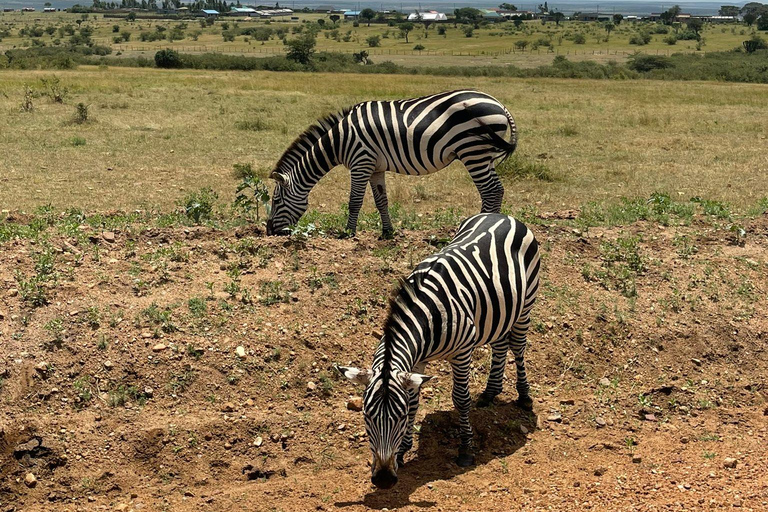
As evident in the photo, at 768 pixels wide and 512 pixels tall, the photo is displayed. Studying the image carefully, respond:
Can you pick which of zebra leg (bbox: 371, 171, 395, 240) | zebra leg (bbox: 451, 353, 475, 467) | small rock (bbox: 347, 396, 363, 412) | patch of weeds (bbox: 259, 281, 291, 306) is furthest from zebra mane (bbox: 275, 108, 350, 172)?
zebra leg (bbox: 451, 353, 475, 467)

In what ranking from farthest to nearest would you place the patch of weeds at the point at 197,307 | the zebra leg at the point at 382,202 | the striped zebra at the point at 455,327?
the zebra leg at the point at 382,202
the patch of weeds at the point at 197,307
the striped zebra at the point at 455,327

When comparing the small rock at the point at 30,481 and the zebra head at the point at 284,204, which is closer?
the small rock at the point at 30,481

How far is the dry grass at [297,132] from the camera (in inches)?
618

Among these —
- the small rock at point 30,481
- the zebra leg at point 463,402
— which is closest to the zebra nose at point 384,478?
the zebra leg at point 463,402

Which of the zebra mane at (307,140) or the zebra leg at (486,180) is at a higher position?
the zebra mane at (307,140)

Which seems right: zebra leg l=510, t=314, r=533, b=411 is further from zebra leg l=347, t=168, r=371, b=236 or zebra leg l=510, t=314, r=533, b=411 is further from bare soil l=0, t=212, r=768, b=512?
zebra leg l=347, t=168, r=371, b=236

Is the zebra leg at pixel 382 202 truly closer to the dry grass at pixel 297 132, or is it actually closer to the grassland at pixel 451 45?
the dry grass at pixel 297 132

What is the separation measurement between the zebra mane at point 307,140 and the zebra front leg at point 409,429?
6.01m

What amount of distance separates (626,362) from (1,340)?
21.5ft

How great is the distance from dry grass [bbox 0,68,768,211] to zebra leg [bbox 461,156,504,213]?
3328 mm

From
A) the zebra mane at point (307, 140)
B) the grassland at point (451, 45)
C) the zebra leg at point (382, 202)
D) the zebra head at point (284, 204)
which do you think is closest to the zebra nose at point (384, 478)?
the zebra leg at point (382, 202)

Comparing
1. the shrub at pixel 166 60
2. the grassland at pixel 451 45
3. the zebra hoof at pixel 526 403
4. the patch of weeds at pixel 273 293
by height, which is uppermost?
the grassland at pixel 451 45

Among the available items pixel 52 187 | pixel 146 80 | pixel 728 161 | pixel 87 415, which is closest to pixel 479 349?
pixel 87 415

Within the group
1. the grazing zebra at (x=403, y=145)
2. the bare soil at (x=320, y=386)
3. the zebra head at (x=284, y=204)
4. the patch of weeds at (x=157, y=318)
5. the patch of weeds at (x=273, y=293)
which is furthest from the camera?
the zebra head at (x=284, y=204)
